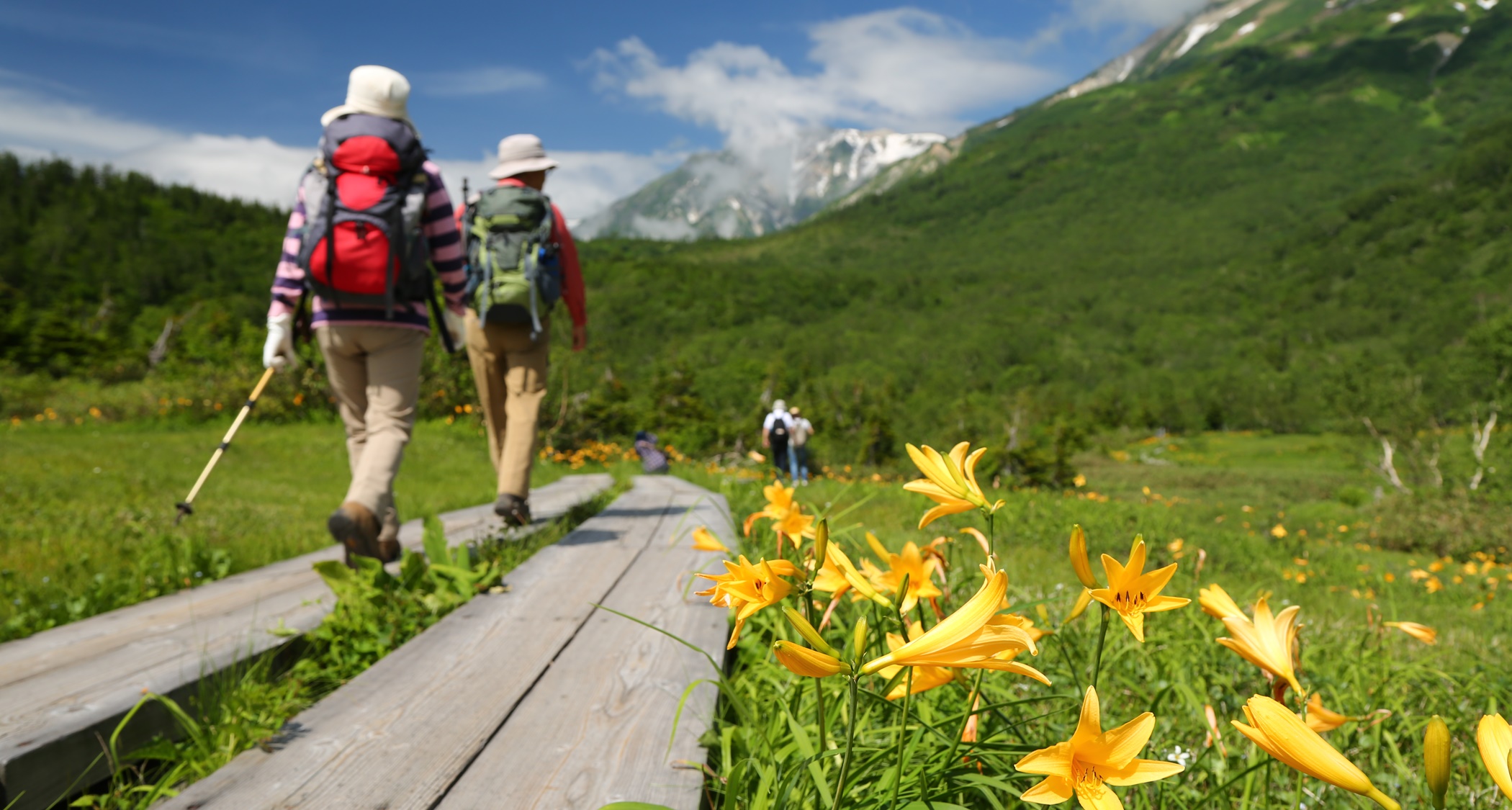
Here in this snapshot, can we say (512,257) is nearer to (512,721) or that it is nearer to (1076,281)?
(512,721)

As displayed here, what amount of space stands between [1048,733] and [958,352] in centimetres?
7725

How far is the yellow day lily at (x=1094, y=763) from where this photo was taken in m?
0.59

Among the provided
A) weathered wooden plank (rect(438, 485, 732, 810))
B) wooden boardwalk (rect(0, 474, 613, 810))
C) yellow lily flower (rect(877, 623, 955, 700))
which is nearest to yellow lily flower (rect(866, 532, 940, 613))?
yellow lily flower (rect(877, 623, 955, 700))

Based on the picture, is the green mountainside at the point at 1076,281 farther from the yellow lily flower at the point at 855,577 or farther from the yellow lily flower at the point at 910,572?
the yellow lily flower at the point at 855,577

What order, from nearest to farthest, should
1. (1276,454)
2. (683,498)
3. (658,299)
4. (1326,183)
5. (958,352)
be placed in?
(683,498)
(1276,454)
(958,352)
(658,299)
(1326,183)

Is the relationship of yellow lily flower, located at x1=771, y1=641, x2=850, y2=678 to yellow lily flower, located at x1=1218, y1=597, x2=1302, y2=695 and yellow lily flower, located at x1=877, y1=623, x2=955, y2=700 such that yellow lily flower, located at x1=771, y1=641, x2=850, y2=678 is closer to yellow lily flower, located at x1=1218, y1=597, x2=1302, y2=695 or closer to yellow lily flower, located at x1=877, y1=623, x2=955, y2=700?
yellow lily flower, located at x1=877, y1=623, x2=955, y2=700

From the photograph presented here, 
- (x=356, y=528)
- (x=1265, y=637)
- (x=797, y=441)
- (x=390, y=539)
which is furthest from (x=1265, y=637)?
(x=797, y=441)

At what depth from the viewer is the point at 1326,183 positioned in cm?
10981

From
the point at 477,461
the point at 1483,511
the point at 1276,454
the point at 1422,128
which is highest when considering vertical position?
the point at 1422,128

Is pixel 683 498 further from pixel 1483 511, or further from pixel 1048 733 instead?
pixel 1483 511

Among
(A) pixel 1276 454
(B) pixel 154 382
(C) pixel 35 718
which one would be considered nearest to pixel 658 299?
(A) pixel 1276 454

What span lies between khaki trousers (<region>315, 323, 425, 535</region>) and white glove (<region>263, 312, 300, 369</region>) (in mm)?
107

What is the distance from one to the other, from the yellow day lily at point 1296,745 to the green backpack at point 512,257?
3.20 metres

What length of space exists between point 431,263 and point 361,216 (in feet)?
1.48
